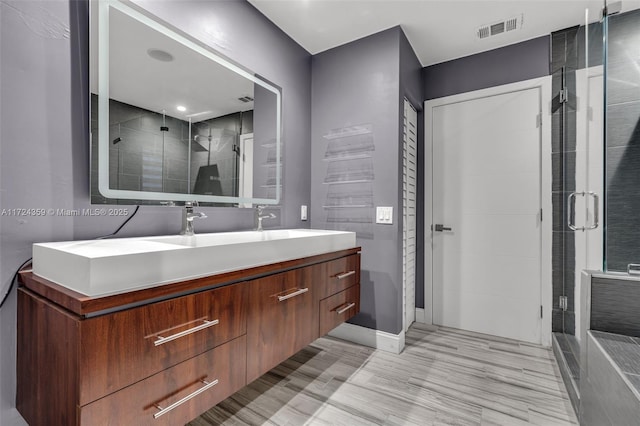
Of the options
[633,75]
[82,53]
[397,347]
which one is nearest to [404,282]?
[397,347]

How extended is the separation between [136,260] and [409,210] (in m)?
2.21

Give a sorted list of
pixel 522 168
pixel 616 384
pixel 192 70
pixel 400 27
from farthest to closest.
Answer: pixel 522 168, pixel 400 27, pixel 192 70, pixel 616 384

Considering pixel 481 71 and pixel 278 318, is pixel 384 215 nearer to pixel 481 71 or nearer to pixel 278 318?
pixel 278 318

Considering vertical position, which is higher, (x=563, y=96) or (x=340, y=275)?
(x=563, y=96)

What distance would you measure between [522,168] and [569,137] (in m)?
0.38

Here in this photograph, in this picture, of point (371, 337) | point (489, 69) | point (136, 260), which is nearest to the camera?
point (136, 260)

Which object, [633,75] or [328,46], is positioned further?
[328,46]

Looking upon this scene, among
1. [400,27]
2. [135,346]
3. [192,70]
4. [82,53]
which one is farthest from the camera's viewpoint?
[400,27]

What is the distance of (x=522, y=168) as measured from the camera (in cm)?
250

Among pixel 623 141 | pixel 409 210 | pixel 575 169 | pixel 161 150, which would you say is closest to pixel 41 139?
pixel 161 150

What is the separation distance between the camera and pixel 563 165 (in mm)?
2289

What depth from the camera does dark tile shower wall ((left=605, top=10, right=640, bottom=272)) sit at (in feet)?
4.47

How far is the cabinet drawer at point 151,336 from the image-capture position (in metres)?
0.83

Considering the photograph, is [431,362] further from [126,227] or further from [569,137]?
[126,227]
